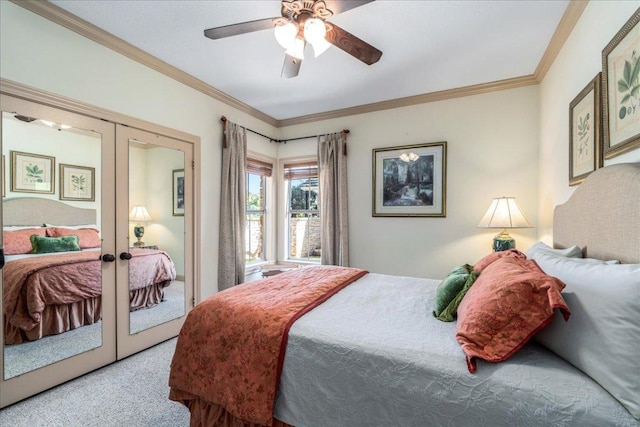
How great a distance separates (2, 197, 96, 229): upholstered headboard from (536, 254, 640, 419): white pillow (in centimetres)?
300

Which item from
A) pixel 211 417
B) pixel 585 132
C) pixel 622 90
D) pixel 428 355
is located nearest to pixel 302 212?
pixel 211 417

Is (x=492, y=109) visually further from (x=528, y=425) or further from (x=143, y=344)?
(x=143, y=344)

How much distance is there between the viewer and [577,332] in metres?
1.01

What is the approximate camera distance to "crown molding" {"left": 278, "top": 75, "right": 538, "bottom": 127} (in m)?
3.07

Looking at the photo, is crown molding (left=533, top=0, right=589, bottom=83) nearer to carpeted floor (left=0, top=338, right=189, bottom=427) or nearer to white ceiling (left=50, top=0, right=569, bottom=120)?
white ceiling (left=50, top=0, right=569, bottom=120)

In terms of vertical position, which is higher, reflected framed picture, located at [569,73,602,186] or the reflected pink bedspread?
reflected framed picture, located at [569,73,602,186]

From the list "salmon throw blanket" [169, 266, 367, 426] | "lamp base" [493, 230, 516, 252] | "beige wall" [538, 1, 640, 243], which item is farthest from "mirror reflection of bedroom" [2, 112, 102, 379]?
"lamp base" [493, 230, 516, 252]

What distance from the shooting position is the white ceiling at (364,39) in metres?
2.04

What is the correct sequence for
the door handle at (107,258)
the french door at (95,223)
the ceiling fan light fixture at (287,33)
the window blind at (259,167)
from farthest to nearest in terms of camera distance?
the window blind at (259,167)
the door handle at (107,258)
the french door at (95,223)
the ceiling fan light fixture at (287,33)

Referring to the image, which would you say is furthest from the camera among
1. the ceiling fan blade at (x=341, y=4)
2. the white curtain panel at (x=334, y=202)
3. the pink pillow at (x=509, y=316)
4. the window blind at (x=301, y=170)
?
the window blind at (x=301, y=170)

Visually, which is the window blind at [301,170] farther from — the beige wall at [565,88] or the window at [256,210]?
the beige wall at [565,88]

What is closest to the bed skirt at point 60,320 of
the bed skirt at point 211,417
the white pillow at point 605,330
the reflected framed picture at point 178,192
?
the reflected framed picture at point 178,192

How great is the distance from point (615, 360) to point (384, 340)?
A: 28.9 inches

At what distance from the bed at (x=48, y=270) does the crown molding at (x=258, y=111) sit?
4.35 ft
